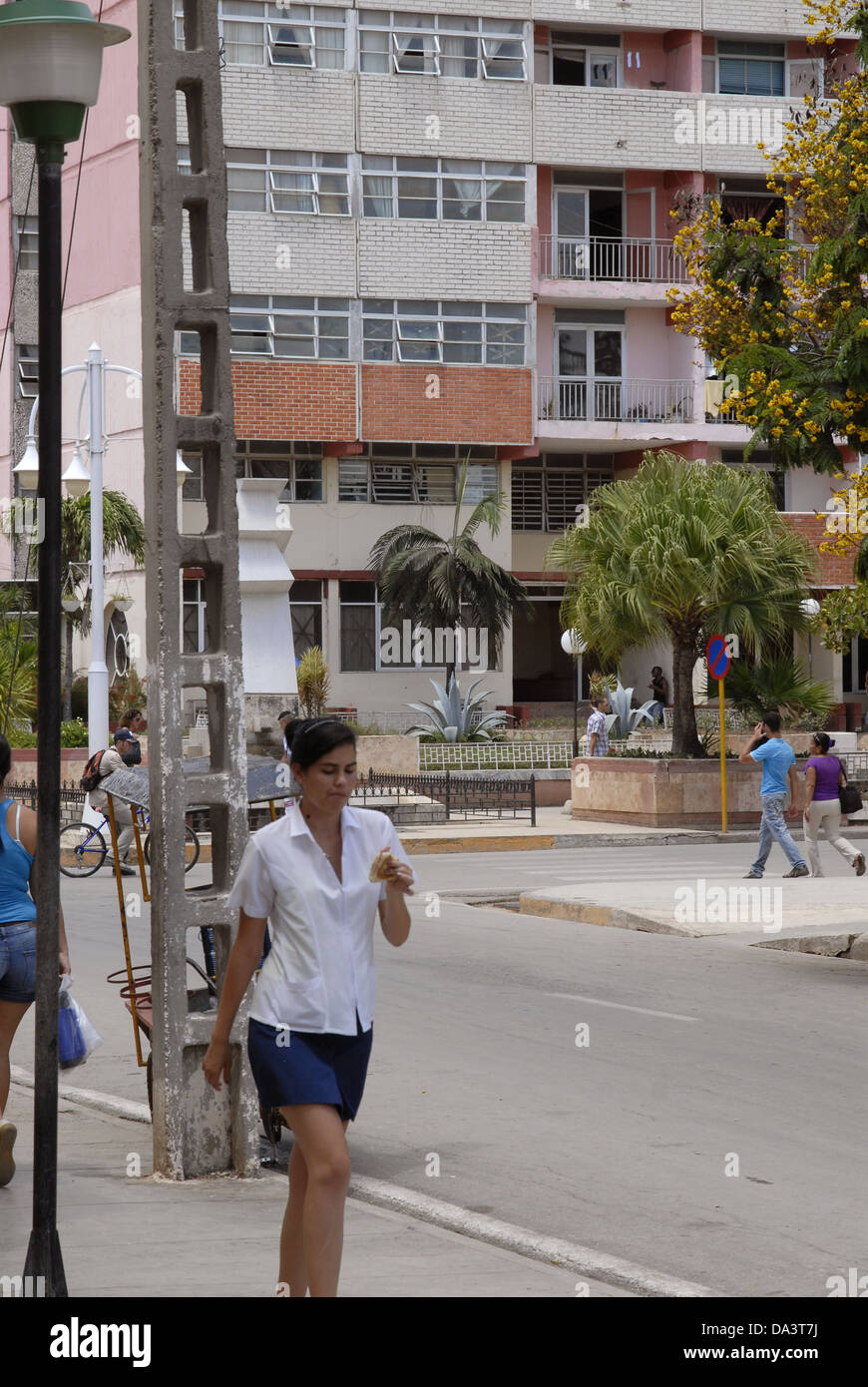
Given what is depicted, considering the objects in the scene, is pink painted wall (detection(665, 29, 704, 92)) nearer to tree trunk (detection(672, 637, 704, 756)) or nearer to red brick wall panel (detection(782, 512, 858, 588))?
red brick wall panel (detection(782, 512, 858, 588))

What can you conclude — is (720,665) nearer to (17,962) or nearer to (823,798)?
(823,798)

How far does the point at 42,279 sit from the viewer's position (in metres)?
5.46

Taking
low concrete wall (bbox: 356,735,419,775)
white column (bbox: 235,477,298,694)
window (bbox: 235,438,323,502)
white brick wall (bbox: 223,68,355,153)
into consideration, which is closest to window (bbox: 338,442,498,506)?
window (bbox: 235,438,323,502)

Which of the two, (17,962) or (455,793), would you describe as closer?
(17,962)

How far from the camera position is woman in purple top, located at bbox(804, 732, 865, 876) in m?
19.7

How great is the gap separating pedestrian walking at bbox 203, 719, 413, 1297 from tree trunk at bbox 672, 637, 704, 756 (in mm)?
23624

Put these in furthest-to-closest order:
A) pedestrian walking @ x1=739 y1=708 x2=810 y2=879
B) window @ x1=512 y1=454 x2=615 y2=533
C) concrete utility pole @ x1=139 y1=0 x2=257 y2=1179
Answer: window @ x1=512 y1=454 x2=615 y2=533
pedestrian walking @ x1=739 y1=708 x2=810 y2=879
concrete utility pole @ x1=139 y1=0 x2=257 y2=1179

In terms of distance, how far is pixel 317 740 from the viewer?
5004 millimetres

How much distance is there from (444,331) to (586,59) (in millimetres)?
8427

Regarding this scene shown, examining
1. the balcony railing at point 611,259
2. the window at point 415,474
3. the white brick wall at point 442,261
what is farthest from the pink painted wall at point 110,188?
the balcony railing at point 611,259

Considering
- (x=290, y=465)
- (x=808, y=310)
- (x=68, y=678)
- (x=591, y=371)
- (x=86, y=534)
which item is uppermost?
(x=591, y=371)

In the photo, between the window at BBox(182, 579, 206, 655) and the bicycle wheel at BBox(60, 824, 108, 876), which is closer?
the bicycle wheel at BBox(60, 824, 108, 876)

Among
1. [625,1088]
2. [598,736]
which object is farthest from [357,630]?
[625,1088]
